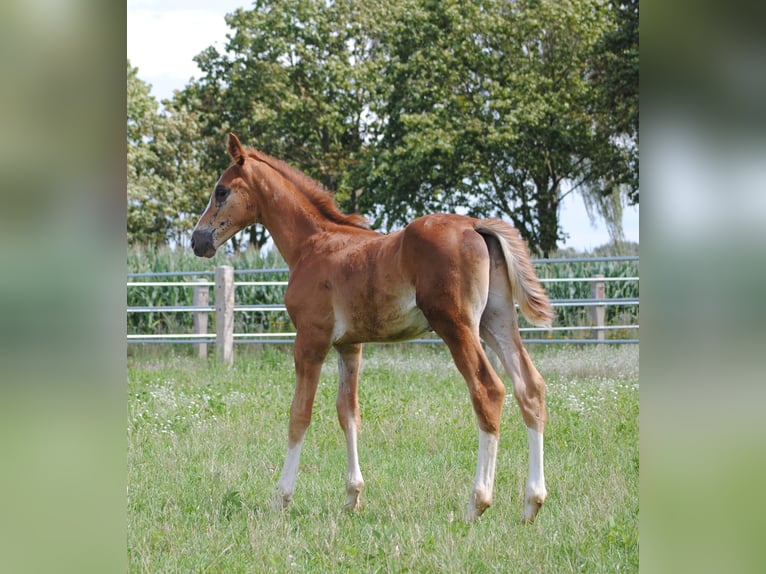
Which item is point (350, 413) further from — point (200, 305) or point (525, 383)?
point (200, 305)

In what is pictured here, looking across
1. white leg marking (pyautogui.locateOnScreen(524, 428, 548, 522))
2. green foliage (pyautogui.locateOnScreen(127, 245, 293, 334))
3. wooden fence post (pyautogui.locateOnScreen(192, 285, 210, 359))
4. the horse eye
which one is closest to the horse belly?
white leg marking (pyautogui.locateOnScreen(524, 428, 548, 522))

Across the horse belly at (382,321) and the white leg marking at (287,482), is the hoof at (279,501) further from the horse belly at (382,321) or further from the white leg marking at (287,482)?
the horse belly at (382,321)

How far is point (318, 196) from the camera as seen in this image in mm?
5594

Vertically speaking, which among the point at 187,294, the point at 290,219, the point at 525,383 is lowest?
the point at 525,383

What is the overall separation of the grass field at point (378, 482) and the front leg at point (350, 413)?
0.14 meters

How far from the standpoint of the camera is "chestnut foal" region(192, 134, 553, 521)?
14.9 ft

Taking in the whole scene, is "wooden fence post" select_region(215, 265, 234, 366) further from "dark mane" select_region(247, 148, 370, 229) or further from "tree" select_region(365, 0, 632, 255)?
"tree" select_region(365, 0, 632, 255)

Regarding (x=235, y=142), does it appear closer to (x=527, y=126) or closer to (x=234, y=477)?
(x=234, y=477)

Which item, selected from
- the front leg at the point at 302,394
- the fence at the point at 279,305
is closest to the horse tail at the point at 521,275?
the front leg at the point at 302,394

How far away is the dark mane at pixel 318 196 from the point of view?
559 centimetres

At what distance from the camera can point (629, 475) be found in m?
5.36

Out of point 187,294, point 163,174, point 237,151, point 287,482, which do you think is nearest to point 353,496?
point 287,482

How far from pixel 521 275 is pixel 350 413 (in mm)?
1454
